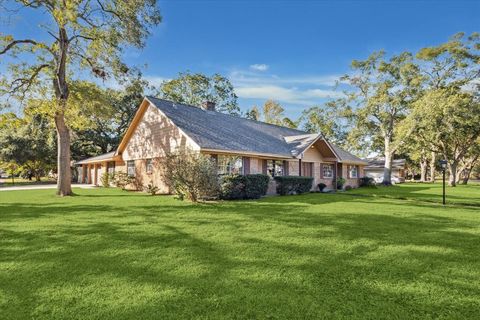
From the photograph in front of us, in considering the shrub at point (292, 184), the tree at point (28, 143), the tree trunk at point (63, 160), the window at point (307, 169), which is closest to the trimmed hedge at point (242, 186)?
the shrub at point (292, 184)

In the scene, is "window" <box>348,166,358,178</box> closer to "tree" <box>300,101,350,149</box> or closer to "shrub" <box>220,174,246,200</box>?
"tree" <box>300,101,350,149</box>

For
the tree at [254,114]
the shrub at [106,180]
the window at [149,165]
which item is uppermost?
the tree at [254,114]

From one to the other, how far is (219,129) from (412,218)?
12908 millimetres

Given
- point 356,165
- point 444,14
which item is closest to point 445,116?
point 356,165

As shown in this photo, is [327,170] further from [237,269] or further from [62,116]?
[237,269]

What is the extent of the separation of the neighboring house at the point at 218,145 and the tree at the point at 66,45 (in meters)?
4.26

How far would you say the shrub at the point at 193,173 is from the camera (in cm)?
1247

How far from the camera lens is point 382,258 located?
18.1ft

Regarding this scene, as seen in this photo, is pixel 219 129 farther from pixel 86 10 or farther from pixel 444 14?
pixel 444 14

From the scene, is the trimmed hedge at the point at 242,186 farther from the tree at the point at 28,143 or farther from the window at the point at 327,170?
the tree at the point at 28,143

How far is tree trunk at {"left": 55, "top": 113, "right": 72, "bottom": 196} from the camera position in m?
17.4

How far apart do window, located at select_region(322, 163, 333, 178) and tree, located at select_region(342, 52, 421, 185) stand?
37.3 feet

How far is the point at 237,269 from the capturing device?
488cm

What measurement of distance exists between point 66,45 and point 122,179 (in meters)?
10.1
